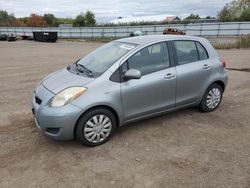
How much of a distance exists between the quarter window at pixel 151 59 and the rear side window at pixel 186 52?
0.27 meters

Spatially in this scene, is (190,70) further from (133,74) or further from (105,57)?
(105,57)

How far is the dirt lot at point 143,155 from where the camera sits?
3164 millimetres

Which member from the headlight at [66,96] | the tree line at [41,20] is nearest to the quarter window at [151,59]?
the headlight at [66,96]

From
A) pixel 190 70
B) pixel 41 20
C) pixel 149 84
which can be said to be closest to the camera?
pixel 149 84

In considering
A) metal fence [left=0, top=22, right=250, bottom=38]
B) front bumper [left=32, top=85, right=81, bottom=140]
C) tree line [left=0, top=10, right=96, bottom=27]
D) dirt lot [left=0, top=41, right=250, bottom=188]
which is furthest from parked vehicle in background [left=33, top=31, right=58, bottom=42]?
tree line [left=0, top=10, right=96, bottom=27]

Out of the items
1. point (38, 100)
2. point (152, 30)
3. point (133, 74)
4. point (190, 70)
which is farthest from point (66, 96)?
point (152, 30)

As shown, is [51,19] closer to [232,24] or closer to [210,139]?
[232,24]

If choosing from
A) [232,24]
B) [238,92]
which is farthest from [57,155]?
[232,24]

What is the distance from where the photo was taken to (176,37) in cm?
486

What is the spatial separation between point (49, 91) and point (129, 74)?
122 centimetres

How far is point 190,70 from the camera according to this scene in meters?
4.75

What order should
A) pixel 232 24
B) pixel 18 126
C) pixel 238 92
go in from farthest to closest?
1. pixel 232 24
2. pixel 238 92
3. pixel 18 126

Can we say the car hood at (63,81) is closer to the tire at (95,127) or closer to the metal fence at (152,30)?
the tire at (95,127)

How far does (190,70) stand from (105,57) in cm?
154
